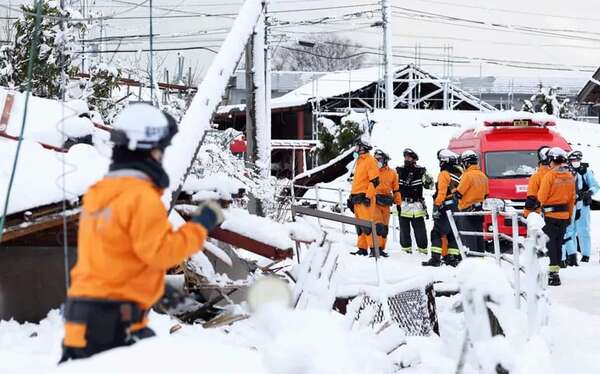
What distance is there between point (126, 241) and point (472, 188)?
30.1ft

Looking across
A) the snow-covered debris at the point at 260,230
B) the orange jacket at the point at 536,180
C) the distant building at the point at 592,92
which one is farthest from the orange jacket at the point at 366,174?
the distant building at the point at 592,92

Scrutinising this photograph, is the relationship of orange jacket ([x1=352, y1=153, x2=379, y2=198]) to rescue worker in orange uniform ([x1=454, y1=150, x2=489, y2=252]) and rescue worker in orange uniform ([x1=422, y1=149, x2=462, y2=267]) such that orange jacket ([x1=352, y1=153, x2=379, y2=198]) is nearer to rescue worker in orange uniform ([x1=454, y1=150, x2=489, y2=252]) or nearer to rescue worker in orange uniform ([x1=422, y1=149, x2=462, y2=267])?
rescue worker in orange uniform ([x1=422, y1=149, x2=462, y2=267])

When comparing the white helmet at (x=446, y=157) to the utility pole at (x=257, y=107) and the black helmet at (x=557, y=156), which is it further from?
the utility pole at (x=257, y=107)

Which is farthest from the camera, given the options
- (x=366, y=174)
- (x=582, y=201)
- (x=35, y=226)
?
(x=366, y=174)

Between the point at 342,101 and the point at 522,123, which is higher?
the point at 342,101

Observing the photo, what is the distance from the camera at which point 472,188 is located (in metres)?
12.5

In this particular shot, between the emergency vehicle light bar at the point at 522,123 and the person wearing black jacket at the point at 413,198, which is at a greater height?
the emergency vehicle light bar at the point at 522,123

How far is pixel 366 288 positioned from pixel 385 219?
6.27 meters

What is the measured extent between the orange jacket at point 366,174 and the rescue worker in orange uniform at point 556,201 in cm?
298

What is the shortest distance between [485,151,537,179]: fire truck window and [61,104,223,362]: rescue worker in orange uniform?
1155 cm

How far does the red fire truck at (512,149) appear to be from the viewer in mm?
14594

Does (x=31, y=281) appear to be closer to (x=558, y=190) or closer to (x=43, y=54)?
(x=558, y=190)

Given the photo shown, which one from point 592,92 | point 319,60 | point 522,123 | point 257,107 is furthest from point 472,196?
point 319,60

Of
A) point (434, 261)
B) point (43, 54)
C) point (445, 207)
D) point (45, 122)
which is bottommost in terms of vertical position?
point (434, 261)
